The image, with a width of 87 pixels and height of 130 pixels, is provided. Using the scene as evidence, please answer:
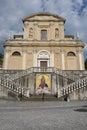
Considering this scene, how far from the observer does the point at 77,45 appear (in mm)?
27969

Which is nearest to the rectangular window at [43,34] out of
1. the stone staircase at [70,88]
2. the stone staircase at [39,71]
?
the stone staircase at [39,71]

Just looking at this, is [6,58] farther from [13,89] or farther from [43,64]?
[13,89]

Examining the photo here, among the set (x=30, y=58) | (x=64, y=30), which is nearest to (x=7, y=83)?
(x=30, y=58)

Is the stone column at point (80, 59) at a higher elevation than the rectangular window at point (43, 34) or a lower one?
lower

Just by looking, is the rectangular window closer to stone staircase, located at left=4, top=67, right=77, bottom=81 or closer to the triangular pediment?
the triangular pediment

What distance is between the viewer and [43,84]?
18.0 m

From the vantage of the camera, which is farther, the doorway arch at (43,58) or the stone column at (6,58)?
the doorway arch at (43,58)

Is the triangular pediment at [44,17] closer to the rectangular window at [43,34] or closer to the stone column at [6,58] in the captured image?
the rectangular window at [43,34]

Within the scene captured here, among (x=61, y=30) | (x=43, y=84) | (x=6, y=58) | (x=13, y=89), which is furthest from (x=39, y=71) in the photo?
(x=61, y=30)

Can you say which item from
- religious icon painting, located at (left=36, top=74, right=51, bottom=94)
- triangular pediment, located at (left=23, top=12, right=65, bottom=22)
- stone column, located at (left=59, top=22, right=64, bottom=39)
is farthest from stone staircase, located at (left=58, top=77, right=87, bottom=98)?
triangular pediment, located at (left=23, top=12, right=65, bottom=22)

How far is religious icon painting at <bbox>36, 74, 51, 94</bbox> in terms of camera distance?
57.5ft

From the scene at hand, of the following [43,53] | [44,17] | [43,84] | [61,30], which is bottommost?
[43,84]

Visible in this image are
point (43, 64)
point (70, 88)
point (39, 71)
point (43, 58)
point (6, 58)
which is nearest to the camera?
point (70, 88)

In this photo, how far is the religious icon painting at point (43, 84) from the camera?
57.5 ft
